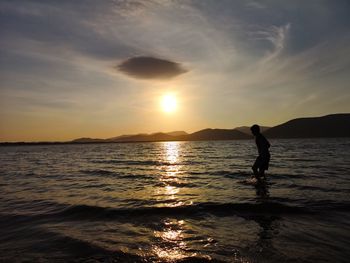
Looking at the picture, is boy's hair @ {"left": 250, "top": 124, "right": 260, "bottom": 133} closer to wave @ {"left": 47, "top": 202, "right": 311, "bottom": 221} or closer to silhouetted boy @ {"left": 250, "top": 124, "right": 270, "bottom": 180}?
silhouetted boy @ {"left": 250, "top": 124, "right": 270, "bottom": 180}

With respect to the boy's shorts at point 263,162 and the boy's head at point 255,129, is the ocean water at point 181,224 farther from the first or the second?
the boy's head at point 255,129

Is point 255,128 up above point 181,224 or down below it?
above

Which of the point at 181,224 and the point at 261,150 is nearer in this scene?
the point at 181,224

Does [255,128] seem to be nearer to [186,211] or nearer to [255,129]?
[255,129]

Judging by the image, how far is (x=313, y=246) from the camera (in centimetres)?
631

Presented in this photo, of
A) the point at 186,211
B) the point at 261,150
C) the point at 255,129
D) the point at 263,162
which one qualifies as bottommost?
the point at 186,211

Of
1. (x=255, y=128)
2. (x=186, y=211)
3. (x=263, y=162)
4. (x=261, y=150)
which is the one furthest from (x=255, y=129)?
(x=186, y=211)

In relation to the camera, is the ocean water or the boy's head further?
the boy's head

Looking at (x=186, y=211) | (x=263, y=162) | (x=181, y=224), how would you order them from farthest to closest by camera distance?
(x=263, y=162) < (x=186, y=211) < (x=181, y=224)

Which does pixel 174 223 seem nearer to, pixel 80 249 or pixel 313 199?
pixel 80 249

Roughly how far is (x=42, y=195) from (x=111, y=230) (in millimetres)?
7549

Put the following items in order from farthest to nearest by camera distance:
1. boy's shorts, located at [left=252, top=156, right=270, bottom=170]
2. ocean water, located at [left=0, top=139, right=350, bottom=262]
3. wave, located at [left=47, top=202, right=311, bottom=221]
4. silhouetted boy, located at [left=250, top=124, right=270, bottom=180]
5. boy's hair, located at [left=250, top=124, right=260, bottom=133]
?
boy's shorts, located at [left=252, top=156, right=270, bottom=170] → silhouetted boy, located at [left=250, top=124, right=270, bottom=180] → boy's hair, located at [left=250, top=124, right=260, bottom=133] → wave, located at [left=47, top=202, right=311, bottom=221] → ocean water, located at [left=0, top=139, right=350, bottom=262]

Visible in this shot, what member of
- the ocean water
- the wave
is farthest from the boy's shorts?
the wave

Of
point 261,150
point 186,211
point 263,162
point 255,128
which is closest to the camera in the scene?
point 186,211
